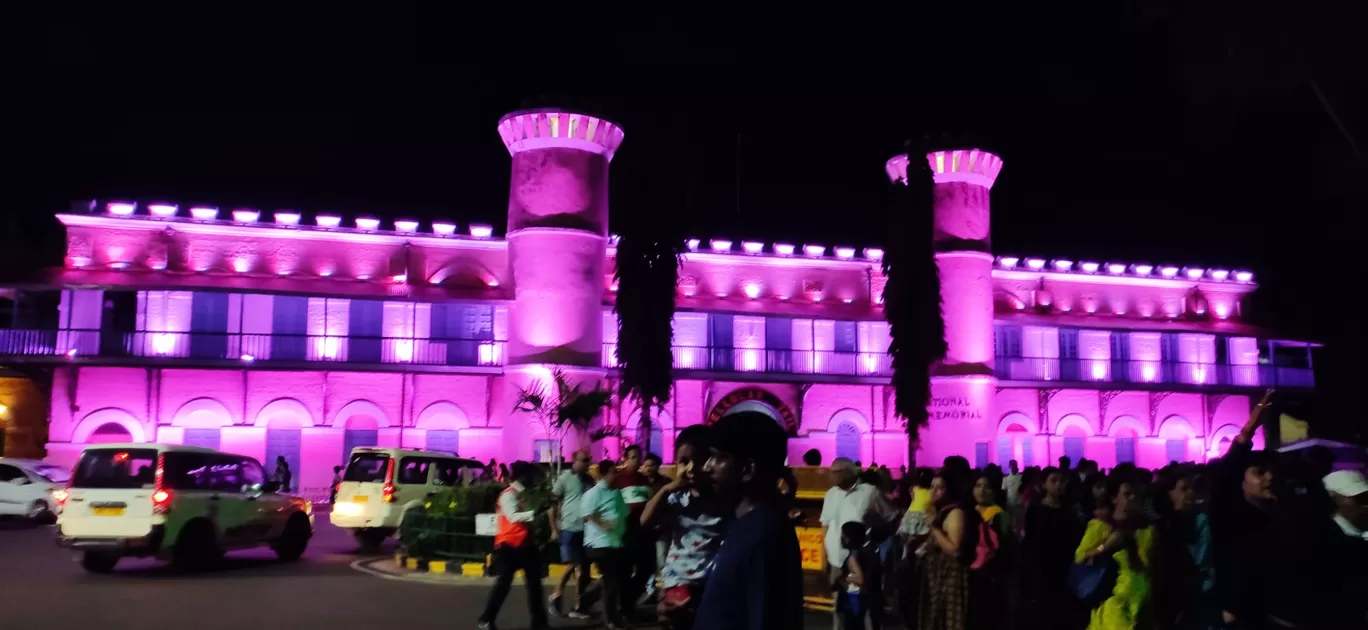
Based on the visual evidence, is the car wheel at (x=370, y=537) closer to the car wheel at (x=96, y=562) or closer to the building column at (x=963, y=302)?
the car wheel at (x=96, y=562)

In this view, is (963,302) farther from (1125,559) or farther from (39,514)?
(1125,559)

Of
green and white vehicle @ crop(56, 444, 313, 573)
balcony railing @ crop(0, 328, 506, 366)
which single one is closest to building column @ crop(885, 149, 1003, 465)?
balcony railing @ crop(0, 328, 506, 366)

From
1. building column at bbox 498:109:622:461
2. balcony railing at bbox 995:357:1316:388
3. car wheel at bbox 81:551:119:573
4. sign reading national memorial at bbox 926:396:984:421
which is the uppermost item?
building column at bbox 498:109:622:461

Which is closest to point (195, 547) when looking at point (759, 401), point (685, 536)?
point (685, 536)

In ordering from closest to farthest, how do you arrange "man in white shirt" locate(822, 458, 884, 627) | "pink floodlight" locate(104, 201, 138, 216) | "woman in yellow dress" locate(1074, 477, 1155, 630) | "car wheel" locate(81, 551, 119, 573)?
"woman in yellow dress" locate(1074, 477, 1155, 630) → "man in white shirt" locate(822, 458, 884, 627) → "car wheel" locate(81, 551, 119, 573) → "pink floodlight" locate(104, 201, 138, 216)

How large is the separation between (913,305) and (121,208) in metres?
20.0

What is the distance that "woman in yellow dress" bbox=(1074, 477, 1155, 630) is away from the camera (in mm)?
7070

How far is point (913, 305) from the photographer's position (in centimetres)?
2872

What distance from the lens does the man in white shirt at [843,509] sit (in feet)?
29.4

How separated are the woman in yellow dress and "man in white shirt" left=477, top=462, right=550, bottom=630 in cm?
482

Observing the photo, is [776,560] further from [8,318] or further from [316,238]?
[8,318]

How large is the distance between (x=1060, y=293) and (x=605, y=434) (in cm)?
2024

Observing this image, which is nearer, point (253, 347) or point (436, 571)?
point (436, 571)

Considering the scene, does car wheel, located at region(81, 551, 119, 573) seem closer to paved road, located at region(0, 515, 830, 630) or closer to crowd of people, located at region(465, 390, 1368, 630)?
paved road, located at region(0, 515, 830, 630)
